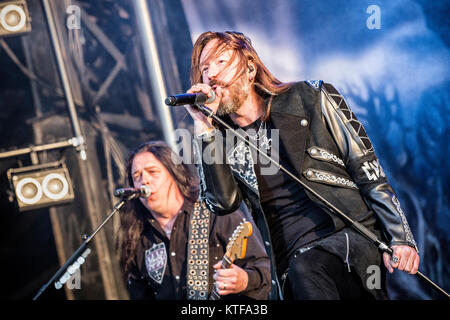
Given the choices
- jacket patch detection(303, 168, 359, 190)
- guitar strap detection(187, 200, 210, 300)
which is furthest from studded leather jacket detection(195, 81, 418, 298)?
guitar strap detection(187, 200, 210, 300)

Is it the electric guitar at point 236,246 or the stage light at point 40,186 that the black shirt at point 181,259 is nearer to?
the electric guitar at point 236,246

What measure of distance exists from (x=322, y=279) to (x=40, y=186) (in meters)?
2.81

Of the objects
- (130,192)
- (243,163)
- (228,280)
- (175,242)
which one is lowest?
(228,280)

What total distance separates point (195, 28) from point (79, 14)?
3.94 ft

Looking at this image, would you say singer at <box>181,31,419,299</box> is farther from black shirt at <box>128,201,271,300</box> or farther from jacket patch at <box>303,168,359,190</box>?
black shirt at <box>128,201,271,300</box>

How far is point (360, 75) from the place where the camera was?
10.2ft

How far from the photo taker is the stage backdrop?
2.93 metres

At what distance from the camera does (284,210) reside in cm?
222

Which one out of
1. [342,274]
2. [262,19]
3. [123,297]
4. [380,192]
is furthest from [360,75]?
[123,297]

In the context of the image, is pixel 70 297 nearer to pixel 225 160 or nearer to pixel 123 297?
pixel 123 297

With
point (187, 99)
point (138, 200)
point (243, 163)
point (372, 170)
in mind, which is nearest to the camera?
point (187, 99)

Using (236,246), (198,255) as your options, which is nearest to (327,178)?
(236,246)

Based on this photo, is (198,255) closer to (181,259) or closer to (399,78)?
(181,259)

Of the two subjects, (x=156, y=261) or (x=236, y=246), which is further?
(x=156, y=261)
